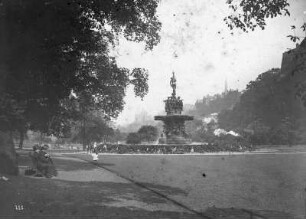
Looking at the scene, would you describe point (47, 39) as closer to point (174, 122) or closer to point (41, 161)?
point (41, 161)

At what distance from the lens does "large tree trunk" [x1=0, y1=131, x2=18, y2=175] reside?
676 inches

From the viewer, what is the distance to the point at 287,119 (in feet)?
271

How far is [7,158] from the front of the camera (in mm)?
17391

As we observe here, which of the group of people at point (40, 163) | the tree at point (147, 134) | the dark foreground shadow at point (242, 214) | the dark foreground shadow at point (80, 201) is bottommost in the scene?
the dark foreground shadow at point (242, 214)

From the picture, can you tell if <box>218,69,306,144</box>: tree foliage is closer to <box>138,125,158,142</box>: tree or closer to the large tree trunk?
<box>138,125,158,142</box>: tree

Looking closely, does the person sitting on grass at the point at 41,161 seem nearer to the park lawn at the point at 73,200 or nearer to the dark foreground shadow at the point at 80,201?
the park lawn at the point at 73,200

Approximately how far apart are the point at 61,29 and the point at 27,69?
2.11 meters

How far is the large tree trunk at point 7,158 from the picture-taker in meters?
17.2

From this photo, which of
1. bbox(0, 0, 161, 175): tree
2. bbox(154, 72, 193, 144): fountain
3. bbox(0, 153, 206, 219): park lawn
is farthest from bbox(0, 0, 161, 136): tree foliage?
bbox(154, 72, 193, 144): fountain

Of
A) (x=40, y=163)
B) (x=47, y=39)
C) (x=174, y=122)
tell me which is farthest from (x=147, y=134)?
(x=47, y=39)

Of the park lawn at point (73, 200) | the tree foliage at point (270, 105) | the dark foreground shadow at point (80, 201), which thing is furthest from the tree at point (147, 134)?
the dark foreground shadow at point (80, 201)

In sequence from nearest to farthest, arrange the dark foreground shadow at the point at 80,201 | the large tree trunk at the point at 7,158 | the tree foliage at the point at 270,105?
the dark foreground shadow at the point at 80,201 → the large tree trunk at the point at 7,158 → the tree foliage at the point at 270,105

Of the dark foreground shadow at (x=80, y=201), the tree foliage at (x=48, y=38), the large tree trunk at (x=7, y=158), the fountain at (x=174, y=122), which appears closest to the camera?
the dark foreground shadow at (x=80, y=201)

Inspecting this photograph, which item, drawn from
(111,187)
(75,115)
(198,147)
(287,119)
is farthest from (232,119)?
(111,187)
